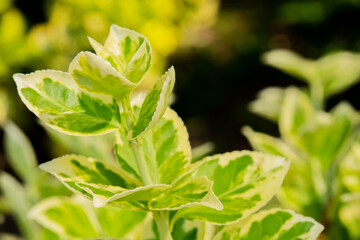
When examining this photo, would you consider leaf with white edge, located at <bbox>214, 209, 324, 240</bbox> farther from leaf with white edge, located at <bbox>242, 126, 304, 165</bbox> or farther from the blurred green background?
the blurred green background

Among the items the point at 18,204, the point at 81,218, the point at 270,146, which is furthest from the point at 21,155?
the point at 270,146

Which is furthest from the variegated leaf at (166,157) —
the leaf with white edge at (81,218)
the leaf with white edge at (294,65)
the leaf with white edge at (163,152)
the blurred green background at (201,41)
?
the blurred green background at (201,41)

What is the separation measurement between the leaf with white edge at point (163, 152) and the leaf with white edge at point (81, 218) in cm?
18

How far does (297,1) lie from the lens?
496cm

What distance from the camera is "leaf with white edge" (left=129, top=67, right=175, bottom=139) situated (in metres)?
0.45

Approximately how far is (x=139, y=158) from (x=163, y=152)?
0.07 metres

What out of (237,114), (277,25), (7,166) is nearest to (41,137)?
(7,166)

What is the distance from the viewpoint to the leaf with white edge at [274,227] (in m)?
0.53

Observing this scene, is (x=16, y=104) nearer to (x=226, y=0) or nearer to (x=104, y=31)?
(x=104, y=31)

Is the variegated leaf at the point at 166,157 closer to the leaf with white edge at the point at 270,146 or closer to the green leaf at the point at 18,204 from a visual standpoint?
the leaf with white edge at the point at 270,146

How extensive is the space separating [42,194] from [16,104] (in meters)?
2.82

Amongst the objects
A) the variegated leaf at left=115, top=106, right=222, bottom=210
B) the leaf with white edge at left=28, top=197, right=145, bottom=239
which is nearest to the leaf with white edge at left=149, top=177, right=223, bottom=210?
the variegated leaf at left=115, top=106, right=222, bottom=210

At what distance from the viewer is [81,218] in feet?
2.44

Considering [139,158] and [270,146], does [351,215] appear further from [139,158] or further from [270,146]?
[139,158]
